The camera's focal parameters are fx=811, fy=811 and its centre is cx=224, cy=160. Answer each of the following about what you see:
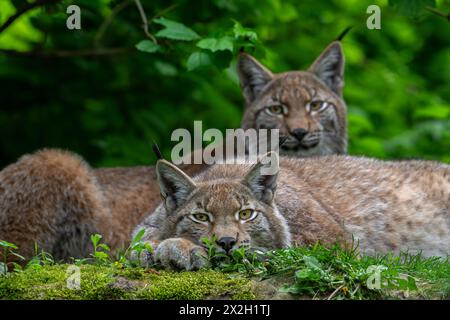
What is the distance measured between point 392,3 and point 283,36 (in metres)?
4.76

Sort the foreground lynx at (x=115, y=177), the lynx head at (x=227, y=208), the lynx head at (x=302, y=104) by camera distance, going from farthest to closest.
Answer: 1. the lynx head at (x=302, y=104)
2. the foreground lynx at (x=115, y=177)
3. the lynx head at (x=227, y=208)

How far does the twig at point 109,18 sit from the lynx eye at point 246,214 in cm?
405

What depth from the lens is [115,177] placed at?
8.19 m

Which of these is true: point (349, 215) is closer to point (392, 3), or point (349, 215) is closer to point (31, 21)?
point (392, 3)

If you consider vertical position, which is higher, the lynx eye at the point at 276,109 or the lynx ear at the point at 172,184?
the lynx eye at the point at 276,109

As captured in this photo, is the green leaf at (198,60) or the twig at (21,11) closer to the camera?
the green leaf at (198,60)

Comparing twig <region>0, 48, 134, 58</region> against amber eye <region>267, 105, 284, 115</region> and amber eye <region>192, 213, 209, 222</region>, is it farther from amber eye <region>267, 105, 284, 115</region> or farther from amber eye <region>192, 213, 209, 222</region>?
amber eye <region>192, 213, 209, 222</region>

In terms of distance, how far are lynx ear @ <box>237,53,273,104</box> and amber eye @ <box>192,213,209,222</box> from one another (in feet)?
10.9

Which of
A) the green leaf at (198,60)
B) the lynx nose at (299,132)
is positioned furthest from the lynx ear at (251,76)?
the green leaf at (198,60)

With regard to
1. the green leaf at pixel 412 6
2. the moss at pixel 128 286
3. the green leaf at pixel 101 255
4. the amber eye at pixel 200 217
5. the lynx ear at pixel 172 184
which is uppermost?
the green leaf at pixel 412 6

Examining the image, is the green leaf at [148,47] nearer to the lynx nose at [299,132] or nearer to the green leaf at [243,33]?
the green leaf at [243,33]

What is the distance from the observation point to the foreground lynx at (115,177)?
7.21 meters

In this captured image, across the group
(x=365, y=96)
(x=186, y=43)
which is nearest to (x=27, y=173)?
(x=186, y=43)

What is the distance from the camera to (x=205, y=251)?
5.55m
